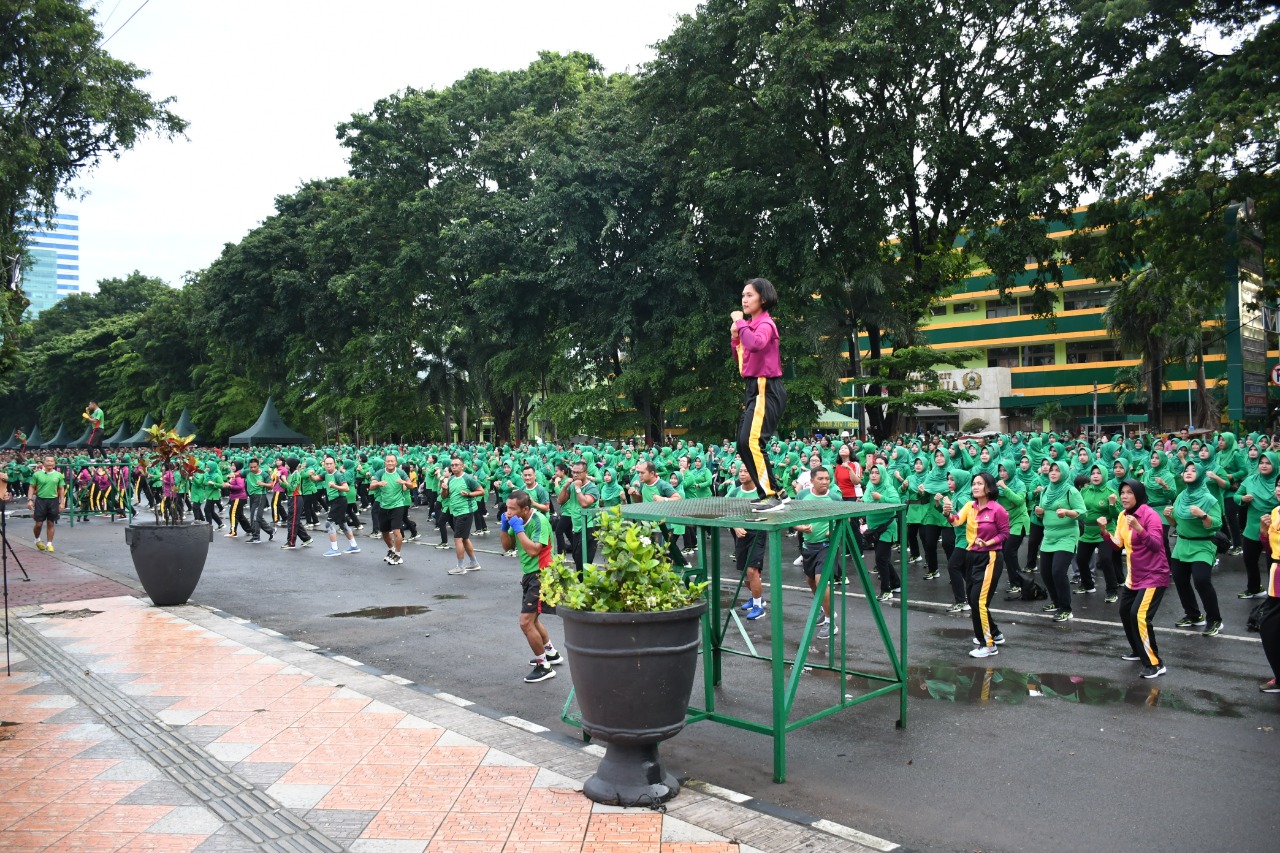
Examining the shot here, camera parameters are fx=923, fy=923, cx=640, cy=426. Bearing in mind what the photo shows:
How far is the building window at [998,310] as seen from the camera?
56.4 metres

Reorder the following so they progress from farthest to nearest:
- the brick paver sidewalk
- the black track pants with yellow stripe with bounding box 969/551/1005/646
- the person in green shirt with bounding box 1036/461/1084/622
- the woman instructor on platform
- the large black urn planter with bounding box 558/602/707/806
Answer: the person in green shirt with bounding box 1036/461/1084/622 < the black track pants with yellow stripe with bounding box 969/551/1005/646 < the woman instructor on platform < the large black urn planter with bounding box 558/602/707/806 < the brick paver sidewalk

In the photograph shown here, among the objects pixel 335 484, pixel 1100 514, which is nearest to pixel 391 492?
pixel 335 484

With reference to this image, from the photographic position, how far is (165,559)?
11.3 metres

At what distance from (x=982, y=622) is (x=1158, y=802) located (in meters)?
3.32

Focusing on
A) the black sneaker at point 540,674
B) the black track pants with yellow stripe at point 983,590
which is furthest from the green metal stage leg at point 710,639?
the black track pants with yellow stripe at point 983,590

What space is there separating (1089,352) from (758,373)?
54.2 metres

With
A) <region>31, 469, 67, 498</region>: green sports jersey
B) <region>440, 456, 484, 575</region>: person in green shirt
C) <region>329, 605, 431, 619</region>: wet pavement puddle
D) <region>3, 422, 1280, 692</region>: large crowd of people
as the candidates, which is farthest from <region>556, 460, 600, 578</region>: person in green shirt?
<region>31, 469, 67, 498</region>: green sports jersey

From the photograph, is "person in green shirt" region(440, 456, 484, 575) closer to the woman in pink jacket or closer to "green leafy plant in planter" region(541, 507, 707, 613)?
the woman in pink jacket

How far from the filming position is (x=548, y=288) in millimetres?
31844

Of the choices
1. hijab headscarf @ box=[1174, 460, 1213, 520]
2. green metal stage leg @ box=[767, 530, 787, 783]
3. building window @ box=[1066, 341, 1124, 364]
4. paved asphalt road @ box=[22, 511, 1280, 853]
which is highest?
building window @ box=[1066, 341, 1124, 364]

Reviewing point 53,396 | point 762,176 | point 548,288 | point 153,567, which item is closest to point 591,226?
point 548,288

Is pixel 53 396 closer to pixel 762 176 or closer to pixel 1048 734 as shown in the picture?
pixel 762 176

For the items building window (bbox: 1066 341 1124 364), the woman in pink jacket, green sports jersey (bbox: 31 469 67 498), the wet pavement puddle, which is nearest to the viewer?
the woman in pink jacket

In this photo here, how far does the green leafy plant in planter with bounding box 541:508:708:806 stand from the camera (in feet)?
15.8
